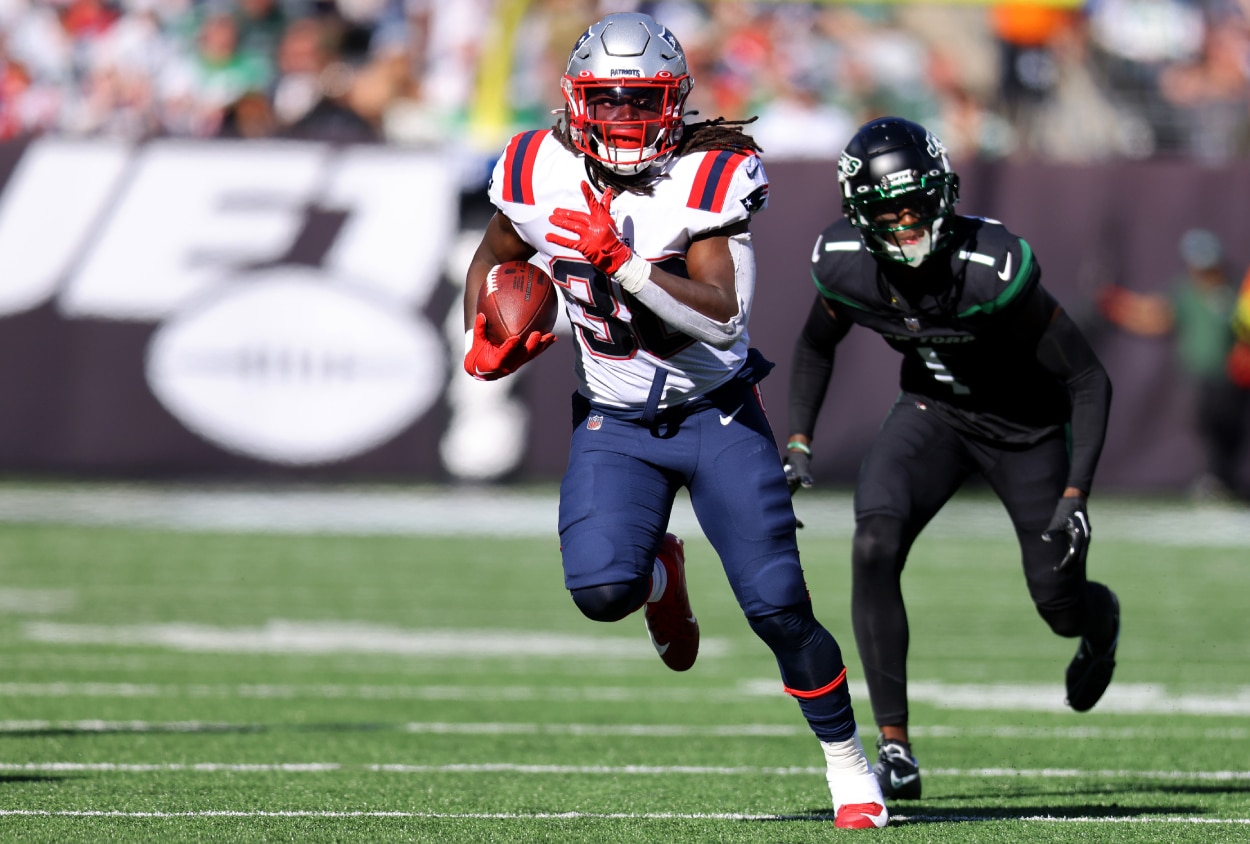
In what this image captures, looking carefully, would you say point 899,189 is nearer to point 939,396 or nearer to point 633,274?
point 939,396

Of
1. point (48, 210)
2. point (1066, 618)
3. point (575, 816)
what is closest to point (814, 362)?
Answer: point (1066, 618)

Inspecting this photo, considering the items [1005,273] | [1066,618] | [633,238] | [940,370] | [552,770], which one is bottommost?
[552,770]

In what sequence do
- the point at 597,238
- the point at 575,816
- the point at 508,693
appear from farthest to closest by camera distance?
1. the point at 508,693
2. the point at 575,816
3. the point at 597,238

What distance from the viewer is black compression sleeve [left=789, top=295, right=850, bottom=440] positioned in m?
5.22

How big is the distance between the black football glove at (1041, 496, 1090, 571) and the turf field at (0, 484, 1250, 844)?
598 mm

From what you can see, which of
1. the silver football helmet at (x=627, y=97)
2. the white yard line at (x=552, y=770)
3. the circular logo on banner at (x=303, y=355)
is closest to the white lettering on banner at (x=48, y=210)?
the circular logo on banner at (x=303, y=355)

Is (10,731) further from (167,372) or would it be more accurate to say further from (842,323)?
(167,372)

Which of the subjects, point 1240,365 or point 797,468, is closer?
point 797,468

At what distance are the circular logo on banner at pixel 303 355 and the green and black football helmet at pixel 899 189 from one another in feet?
24.6

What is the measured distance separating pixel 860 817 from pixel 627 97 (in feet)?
5.35

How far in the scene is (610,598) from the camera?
432 cm

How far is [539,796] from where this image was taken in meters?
4.67

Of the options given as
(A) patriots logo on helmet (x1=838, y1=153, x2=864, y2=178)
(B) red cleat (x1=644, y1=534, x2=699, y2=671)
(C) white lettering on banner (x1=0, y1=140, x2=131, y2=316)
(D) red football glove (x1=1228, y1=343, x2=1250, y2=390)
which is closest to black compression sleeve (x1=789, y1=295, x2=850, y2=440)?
(A) patriots logo on helmet (x1=838, y1=153, x2=864, y2=178)

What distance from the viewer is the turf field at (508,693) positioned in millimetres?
4438
